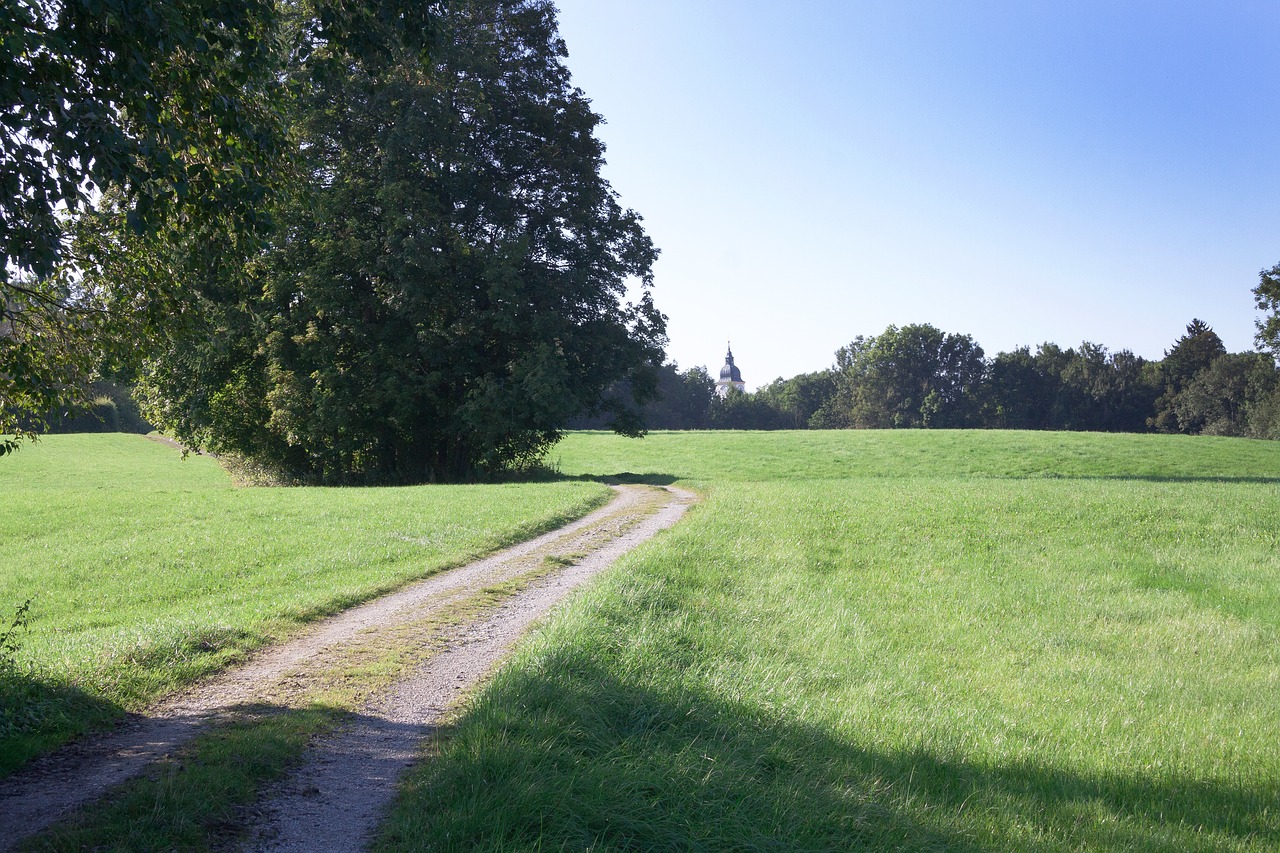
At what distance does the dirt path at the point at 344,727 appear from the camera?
450 centimetres

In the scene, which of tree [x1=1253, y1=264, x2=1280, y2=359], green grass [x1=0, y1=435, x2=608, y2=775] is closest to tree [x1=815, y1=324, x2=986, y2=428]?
tree [x1=1253, y1=264, x2=1280, y2=359]

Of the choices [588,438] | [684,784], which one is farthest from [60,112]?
[588,438]

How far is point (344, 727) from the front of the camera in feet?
19.2

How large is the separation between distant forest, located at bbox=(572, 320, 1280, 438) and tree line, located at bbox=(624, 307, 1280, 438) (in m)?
0.12

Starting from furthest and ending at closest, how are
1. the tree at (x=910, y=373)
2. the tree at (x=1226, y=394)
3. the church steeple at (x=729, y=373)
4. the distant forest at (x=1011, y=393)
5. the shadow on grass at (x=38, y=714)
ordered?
1. the church steeple at (x=729, y=373)
2. the tree at (x=910, y=373)
3. the distant forest at (x=1011, y=393)
4. the tree at (x=1226, y=394)
5. the shadow on grass at (x=38, y=714)

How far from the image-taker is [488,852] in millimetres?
4008

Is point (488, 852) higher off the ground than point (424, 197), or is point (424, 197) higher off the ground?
point (424, 197)

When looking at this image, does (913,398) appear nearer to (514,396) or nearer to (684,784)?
(514,396)

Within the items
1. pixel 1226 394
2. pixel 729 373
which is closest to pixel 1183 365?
pixel 1226 394

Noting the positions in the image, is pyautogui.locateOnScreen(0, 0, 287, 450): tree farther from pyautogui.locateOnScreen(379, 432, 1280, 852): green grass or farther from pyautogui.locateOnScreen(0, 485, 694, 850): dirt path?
pyautogui.locateOnScreen(379, 432, 1280, 852): green grass

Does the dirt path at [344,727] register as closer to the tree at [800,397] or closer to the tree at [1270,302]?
the tree at [1270,302]

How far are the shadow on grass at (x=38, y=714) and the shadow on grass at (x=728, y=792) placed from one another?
2.66m

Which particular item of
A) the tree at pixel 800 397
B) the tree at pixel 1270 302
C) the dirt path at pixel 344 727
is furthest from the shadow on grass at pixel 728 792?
the tree at pixel 800 397

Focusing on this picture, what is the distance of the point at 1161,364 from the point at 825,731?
103m
